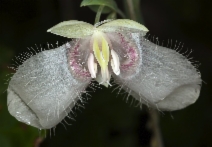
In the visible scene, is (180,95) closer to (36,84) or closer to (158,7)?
(36,84)

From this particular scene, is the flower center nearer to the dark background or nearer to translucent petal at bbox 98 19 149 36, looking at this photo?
translucent petal at bbox 98 19 149 36

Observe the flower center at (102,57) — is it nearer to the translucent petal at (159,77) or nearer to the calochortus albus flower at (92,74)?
the calochortus albus flower at (92,74)

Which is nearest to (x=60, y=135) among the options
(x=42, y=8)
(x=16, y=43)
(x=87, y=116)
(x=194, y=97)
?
(x=87, y=116)

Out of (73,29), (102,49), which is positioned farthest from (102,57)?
(73,29)

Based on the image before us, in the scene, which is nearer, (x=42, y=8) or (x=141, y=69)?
(x=141, y=69)

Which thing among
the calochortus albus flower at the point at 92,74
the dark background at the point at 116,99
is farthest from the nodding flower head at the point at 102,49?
the dark background at the point at 116,99

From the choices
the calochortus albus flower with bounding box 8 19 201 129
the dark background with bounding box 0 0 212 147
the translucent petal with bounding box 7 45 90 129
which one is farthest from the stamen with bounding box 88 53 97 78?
the dark background with bounding box 0 0 212 147

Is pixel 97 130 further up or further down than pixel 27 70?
further down
